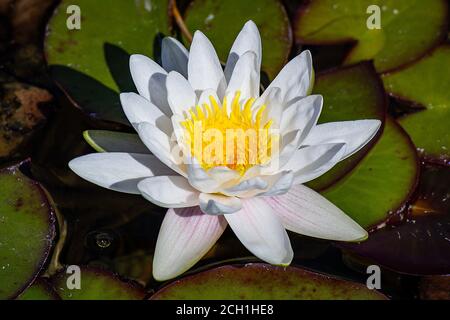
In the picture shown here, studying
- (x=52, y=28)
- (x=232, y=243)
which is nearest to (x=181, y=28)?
(x=52, y=28)

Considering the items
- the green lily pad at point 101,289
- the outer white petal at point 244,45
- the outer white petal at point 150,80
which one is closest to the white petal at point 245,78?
the outer white petal at point 244,45

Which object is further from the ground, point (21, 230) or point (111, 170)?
point (111, 170)

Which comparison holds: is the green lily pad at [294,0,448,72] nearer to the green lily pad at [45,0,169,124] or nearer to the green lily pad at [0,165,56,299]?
the green lily pad at [45,0,169,124]

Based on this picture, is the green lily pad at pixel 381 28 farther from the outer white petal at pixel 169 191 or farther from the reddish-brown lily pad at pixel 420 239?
the outer white petal at pixel 169 191

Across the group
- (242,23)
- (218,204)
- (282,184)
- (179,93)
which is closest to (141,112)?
(179,93)

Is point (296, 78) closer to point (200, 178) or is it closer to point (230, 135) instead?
point (230, 135)

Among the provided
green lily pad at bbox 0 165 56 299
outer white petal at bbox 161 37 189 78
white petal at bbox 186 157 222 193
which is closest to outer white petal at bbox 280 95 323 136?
white petal at bbox 186 157 222 193

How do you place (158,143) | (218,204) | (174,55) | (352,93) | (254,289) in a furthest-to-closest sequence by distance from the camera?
(352,93), (174,55), (254,289), (158,143), (218,204)

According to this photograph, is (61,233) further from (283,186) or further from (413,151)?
(413,151)
